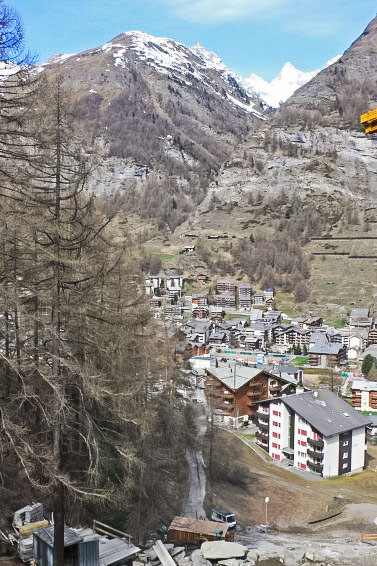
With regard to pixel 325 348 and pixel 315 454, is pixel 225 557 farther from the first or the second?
pixel 325 348

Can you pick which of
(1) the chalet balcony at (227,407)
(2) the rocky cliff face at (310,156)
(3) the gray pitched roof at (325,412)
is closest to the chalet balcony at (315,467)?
(3) the gray pitched roof at (325,412)

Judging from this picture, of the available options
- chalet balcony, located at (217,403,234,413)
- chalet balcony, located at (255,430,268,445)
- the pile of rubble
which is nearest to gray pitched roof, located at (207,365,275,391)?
chalet balcony, located at (217,403,234,413)

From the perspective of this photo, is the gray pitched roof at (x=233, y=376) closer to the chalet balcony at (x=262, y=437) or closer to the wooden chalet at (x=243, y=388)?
the wooden chalet at (x=243, y=388)

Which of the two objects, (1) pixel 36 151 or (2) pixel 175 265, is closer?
(1) pixel 36 151

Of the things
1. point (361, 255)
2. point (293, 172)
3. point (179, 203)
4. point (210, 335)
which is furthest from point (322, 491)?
point (179, 203)

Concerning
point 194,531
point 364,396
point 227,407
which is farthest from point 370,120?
point 364,396

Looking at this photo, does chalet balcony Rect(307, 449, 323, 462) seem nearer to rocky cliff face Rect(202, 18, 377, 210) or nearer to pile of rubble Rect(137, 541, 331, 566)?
pile of rubble Rect(137, 541, 331, 566)

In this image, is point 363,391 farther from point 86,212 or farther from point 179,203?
point 179,203
